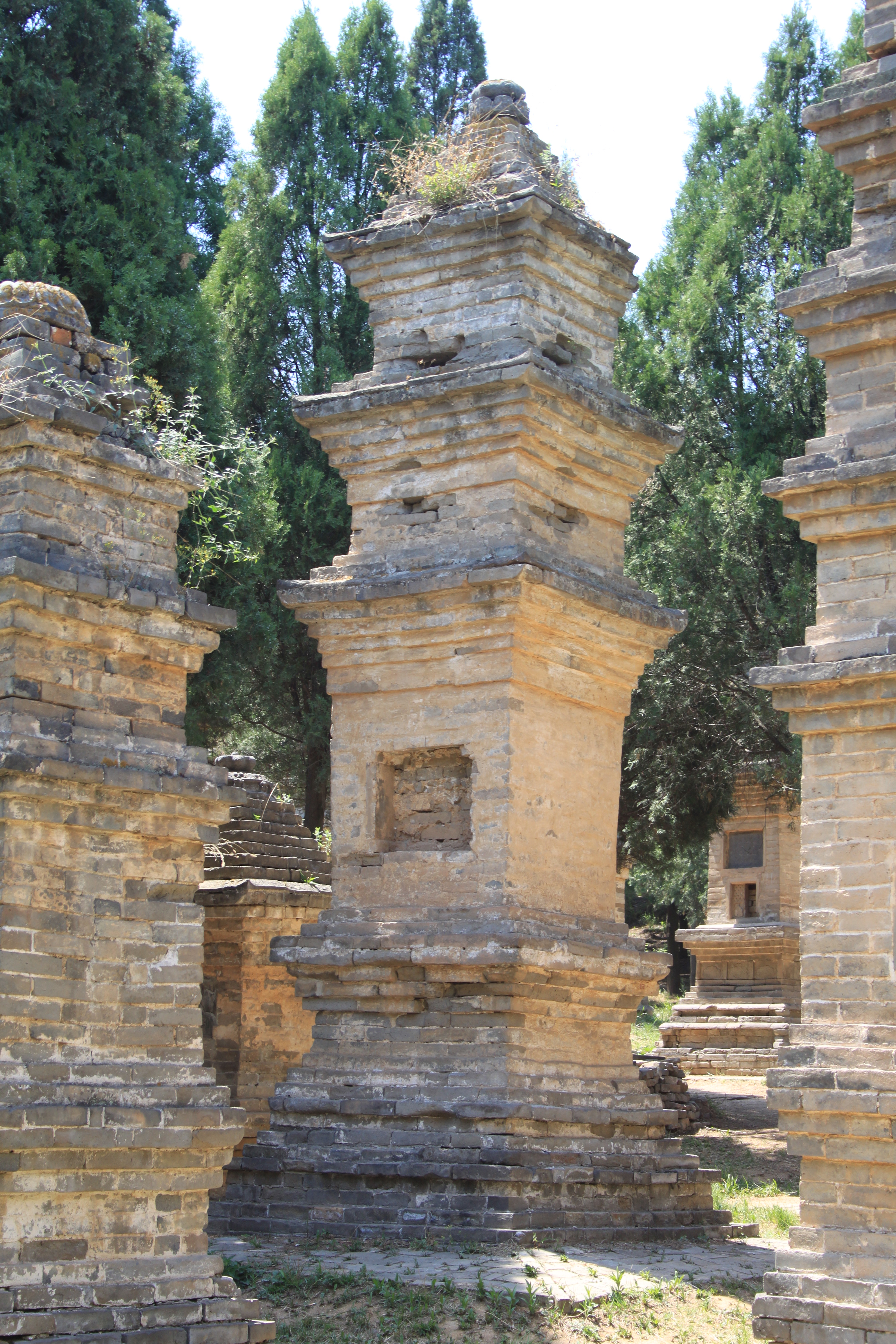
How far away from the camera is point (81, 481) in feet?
25.2

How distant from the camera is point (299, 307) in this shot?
67.8 feet

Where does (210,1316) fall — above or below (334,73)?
below

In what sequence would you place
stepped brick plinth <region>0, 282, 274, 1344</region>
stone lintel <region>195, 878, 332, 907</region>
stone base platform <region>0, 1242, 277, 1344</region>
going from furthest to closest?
stone lintel <region>195, 878, 332, 907</region>, stepped brick plinth <region>0, 282, 274, 1344</region>, stone base platform <region>0, 1242, 277, 1344</region>

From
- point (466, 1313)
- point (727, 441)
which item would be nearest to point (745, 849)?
point (727, 441)

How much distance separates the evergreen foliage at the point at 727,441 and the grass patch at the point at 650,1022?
5778mm

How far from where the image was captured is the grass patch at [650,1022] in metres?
25.6

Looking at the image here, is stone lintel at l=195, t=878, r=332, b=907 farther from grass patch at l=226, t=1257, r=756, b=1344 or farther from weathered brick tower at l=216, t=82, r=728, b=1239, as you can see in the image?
grass patch at l=226, t=1257, r=756, b=1344

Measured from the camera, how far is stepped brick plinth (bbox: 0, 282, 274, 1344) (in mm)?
6848

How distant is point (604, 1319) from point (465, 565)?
5.14 meters

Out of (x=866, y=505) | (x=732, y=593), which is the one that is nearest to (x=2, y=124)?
(x=732, y=593)

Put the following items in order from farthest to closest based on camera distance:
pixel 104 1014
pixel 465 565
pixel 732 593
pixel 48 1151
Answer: pixel 732 593
pixel 465 565
pixel 104 1014
pixel 48 1151

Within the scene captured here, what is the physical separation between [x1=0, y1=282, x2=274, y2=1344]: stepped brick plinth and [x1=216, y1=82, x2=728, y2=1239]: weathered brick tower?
3204 mm

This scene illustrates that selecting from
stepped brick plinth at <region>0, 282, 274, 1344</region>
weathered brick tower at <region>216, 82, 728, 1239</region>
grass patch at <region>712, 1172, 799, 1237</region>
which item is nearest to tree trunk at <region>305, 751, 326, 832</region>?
grass patch at <region>712, 1172, 799, 1237</region>

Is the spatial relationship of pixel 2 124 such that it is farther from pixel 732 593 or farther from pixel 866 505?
pixel 866 505
